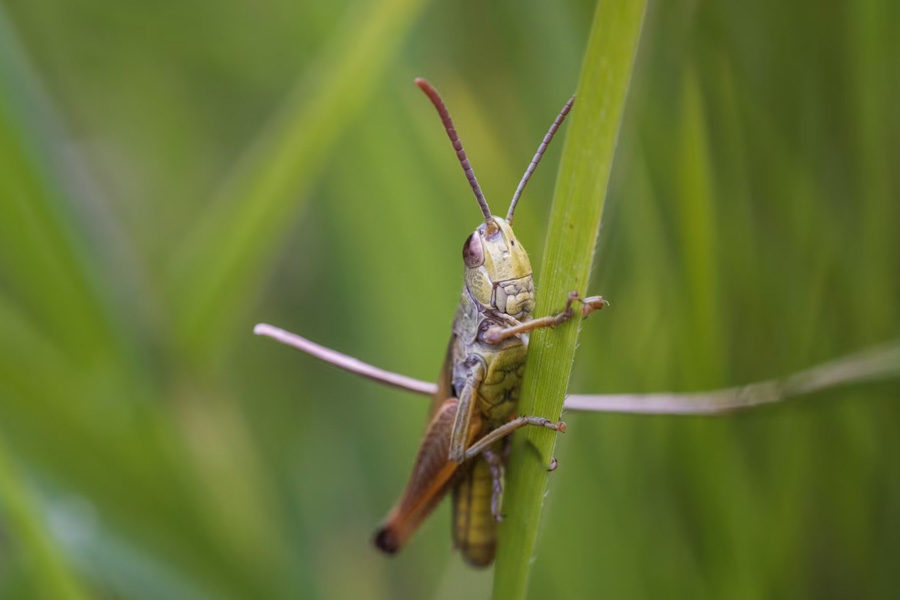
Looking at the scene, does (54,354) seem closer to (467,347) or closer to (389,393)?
(389,393)

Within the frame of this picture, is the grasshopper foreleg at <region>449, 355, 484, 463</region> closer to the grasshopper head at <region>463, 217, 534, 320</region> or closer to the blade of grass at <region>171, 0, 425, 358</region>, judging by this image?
the grasshopper head at <region>463, 217, 534, 320</region>

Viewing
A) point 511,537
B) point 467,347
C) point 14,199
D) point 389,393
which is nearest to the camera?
point 511,537

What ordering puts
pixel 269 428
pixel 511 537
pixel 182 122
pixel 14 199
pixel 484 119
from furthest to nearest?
pixel 182 122 → pixel 269 428 → pixel 484 119 → pixel 14 199 → pixel 511 537

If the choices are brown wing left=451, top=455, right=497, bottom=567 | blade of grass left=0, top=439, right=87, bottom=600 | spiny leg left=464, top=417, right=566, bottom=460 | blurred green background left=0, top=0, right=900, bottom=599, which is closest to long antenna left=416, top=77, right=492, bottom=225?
blurred green background left=0, top=0, right=900, bottom=599

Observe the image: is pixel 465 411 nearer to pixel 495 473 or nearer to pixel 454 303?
pixel 495 473

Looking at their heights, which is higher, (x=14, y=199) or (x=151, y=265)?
(x=151, y=265)

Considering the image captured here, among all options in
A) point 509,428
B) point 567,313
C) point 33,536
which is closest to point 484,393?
point 509,428

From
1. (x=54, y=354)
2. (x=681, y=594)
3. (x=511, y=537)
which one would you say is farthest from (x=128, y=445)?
(x=681, y=594)
